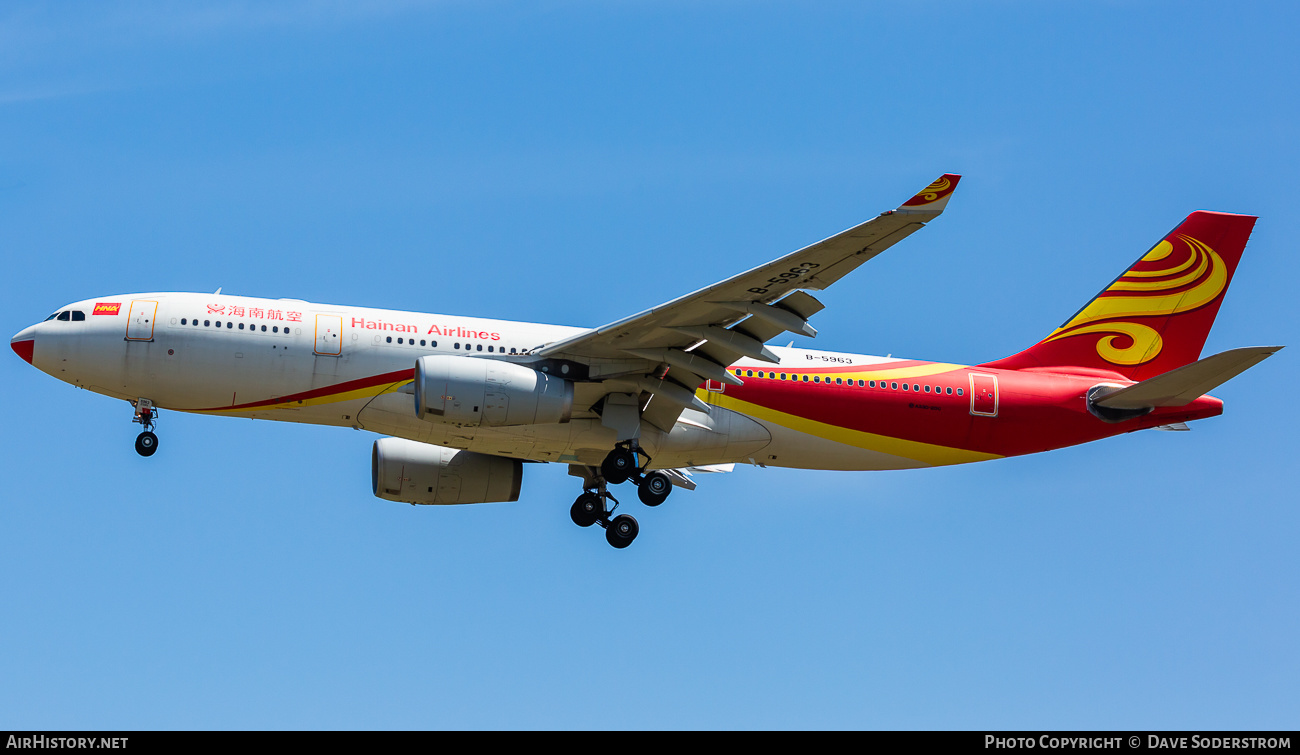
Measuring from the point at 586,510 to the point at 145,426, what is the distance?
9.68 m

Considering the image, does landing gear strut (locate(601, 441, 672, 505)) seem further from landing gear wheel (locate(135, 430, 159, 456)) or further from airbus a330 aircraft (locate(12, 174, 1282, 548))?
landing gear wheel (locate(135, 430, 159, 456))

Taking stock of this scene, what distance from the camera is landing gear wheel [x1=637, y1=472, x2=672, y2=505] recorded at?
94.1 feet

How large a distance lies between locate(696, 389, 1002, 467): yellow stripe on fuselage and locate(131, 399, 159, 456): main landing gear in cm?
1148

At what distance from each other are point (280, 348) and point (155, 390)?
8.93 feet

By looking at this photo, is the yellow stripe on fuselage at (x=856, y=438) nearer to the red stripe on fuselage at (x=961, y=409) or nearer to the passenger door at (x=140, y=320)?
the red stripe on fuselage at (x=961, y=409)

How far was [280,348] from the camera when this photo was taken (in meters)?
26.7

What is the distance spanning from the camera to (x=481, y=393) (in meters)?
25.3

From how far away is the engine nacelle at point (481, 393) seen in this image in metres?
25.1

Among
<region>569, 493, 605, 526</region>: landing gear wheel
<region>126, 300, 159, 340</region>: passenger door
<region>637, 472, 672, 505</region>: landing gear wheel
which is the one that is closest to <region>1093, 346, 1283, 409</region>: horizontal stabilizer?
<region>637, 472, 672, 505</region>: landing gear wheel

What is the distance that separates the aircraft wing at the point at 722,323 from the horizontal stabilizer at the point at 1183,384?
887 cm

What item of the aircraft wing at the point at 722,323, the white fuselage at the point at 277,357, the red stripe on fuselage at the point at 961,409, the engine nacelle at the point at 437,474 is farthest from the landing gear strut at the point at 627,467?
the engine nacelle at the point at 437,474
